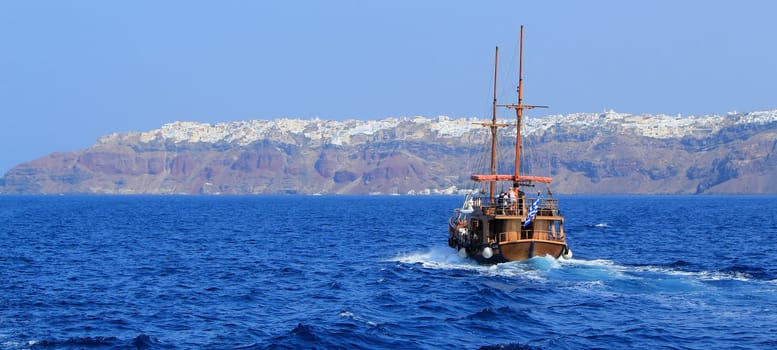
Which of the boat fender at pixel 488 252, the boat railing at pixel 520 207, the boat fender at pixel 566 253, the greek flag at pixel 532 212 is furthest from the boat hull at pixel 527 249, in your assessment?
the boat railing at pixel 520 207

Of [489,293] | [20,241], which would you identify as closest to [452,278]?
[489,293]

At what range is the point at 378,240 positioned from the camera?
97312 mm

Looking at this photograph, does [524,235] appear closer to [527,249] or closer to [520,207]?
[520,207]

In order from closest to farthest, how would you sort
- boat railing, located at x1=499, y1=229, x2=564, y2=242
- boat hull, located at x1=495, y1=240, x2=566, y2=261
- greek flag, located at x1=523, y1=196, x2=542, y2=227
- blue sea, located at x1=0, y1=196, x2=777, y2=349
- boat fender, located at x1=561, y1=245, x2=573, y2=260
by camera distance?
1. blue sea, located at x1=0, y1=196, x2=777, y2=349
2. greek flag, located at x1=523, y1=196, x2=542, y2=227
3. boat hull, located at x1=495, y1=240, x2=566, y2=261
4. boat railing, located at x1=499, y1=229, x2=564, y2=242
5. boat fender, located at x1=561, y1=245, x2=573, y2=260

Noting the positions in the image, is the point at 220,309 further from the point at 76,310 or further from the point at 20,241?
the point at 20,241

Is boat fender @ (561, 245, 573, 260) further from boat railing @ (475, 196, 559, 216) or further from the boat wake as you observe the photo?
boat railing @ (475, 196, 559, 216)

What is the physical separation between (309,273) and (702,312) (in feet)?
88.5

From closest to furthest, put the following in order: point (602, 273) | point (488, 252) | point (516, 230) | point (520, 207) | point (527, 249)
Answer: point (602, 273)
point (527, 249)
point (488, 252)
point (516, 230)
point (520, 207)

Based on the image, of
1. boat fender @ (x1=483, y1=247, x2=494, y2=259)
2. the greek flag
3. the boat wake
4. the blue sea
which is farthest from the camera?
boat fender @ (x1=483, y1=247, x2=494, y2=259)

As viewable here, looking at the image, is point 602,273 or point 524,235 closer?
point 602,273

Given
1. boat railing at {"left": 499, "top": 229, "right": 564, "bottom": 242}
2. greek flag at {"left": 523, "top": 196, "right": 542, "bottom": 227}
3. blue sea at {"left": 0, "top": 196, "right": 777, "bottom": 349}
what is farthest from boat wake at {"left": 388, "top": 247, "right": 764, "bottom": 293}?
greek flag at {"left": 523, "top": 196, "right": 542, "bottom": 227}

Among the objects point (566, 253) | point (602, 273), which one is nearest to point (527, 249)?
point (566, 253)

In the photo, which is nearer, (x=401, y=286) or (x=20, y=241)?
(x=401, y=286)

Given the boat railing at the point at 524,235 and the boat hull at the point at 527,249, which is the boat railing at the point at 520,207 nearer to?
the boat railing at the point at 524,235
